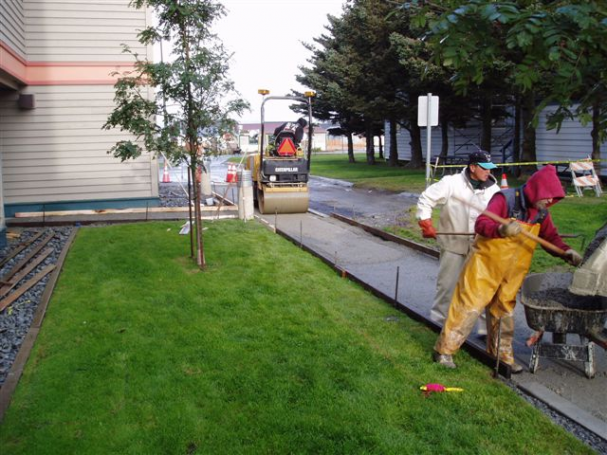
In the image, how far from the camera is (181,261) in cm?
929

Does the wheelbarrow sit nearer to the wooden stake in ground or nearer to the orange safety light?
the wooden stake in ground

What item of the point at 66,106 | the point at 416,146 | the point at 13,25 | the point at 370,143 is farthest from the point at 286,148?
the point at 370,143

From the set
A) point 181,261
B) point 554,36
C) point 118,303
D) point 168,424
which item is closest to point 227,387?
point 168,424

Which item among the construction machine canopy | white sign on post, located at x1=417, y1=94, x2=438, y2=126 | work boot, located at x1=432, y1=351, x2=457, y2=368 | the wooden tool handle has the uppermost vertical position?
white sign on post, located at x1=417, y1=94, x2=438, y2=126

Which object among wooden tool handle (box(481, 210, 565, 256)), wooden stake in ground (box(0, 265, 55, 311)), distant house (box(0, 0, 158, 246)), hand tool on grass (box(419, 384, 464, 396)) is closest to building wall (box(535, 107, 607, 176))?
distant house (box(0, 0, 158, 246))

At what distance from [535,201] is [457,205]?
1.24 m

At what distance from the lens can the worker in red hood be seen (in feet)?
15.3

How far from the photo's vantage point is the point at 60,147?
14195 millimetres

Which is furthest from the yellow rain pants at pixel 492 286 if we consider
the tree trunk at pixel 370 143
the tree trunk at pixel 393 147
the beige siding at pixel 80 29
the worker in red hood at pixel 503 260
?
the tree trunk at pixel 370 143

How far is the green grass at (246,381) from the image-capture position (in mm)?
3977

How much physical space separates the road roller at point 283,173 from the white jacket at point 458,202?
9.62 metres

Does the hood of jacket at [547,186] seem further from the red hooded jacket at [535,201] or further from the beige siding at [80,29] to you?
the beige siding at [80,29]

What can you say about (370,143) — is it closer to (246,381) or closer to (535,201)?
(535,201)

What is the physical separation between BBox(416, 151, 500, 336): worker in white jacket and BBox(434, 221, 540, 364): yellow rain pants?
0.77 metres
